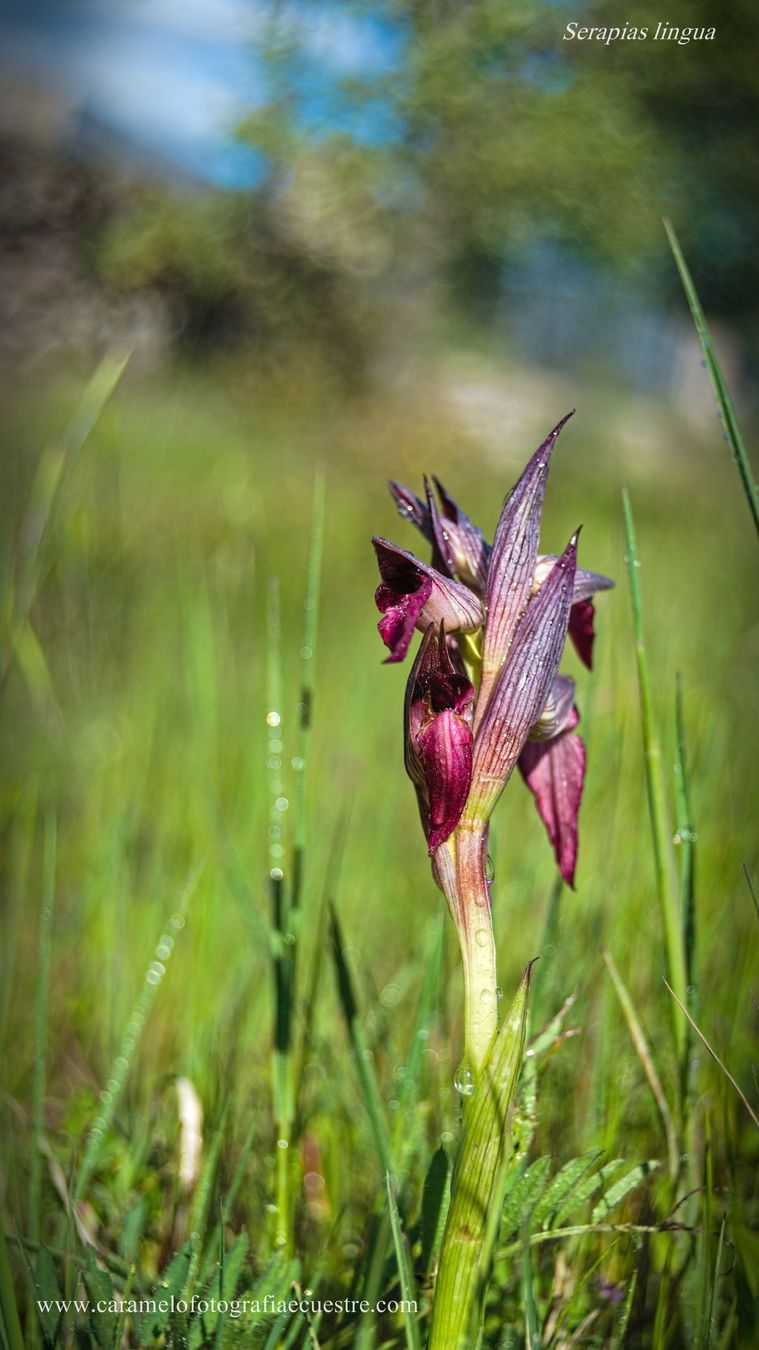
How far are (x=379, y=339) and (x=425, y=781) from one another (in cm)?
304

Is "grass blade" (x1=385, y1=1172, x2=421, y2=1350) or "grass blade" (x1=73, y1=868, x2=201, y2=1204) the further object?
"grass blade" (x1=73, y1=868, x2=201, y2=1204)

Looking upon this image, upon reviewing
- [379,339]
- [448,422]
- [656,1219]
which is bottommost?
[656,1219]

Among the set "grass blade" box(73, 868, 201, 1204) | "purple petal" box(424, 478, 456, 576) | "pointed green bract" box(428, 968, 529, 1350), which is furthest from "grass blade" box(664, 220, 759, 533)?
"grass blade" box(73, 868, 201, 1204)

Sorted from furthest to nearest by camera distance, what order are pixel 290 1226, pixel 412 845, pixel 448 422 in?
pixel 448 422
pixel 412 845
pixel 290 1226

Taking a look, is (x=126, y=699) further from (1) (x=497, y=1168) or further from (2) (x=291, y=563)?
(1) (x=497, y=1168)

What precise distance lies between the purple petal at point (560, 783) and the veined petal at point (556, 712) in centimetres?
2

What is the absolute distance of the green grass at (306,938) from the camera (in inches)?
19.7

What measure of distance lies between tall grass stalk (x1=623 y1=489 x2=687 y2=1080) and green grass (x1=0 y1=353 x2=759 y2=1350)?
2 centimetres

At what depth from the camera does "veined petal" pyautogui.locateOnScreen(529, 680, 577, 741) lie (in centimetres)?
41

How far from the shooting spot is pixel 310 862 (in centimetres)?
→ 115

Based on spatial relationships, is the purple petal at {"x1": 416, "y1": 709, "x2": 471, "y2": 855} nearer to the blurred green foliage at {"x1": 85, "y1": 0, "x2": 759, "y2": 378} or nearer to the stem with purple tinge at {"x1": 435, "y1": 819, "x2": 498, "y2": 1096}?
the stem with purple tinge at {"x1": 435, "y1": 819, "x2": 498, "y2": 1096}

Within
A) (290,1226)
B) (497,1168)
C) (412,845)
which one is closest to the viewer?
(497,1168)

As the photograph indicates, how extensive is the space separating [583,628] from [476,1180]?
0.83ft

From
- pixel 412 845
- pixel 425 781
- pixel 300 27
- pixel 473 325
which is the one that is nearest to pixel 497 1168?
pixel 425 781
